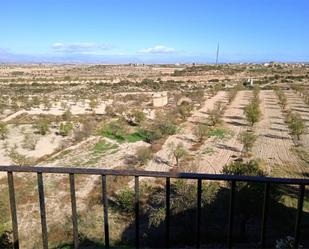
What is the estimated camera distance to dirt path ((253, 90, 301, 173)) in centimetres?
2010

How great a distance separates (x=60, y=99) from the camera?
156ft

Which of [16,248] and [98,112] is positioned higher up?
[16,248]

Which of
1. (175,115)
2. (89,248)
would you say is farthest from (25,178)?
(175,115)

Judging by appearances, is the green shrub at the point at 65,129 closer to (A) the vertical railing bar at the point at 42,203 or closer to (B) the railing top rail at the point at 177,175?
(A) the vertical railing bar at the point at 42,203

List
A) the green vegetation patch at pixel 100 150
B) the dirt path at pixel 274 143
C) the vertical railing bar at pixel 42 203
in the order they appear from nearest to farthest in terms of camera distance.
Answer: the vertical railing bar at pixel 42 203 → the green vegetation patch at pixel 100 150 → the dirt path at pixel 274 143

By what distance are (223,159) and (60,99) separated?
3156 centimetres

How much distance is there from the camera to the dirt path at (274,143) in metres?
20.1

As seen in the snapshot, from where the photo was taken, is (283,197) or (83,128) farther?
(83,128)

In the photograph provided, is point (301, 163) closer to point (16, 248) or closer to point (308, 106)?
point (16, 248)

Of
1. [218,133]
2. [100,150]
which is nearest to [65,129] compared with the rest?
[100,150]

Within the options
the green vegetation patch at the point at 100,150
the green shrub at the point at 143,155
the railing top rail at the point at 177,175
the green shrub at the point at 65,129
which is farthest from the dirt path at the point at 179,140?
the railing top rail at the point at 177,175

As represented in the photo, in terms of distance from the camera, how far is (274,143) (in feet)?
79.2

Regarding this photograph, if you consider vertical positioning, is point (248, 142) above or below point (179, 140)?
above

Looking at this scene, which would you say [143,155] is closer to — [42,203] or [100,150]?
[100,150]
